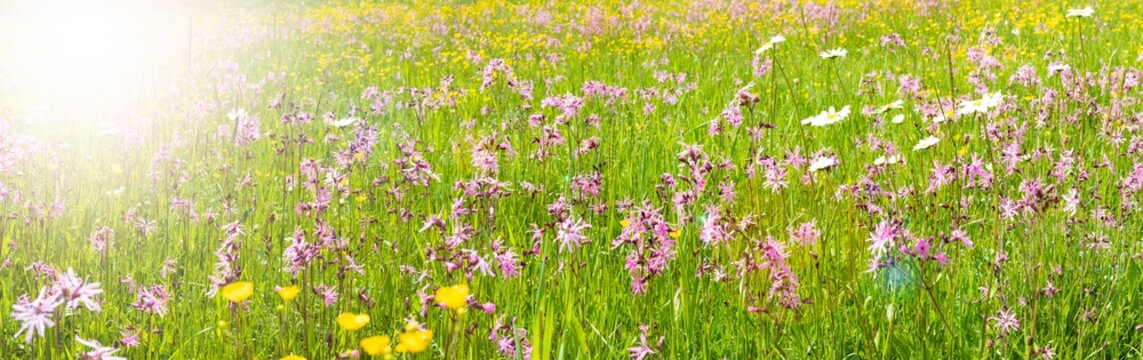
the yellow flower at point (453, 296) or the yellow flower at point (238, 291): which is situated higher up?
the yellow flower at point (453, 296)

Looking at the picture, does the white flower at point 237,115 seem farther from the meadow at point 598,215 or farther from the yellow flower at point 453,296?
the yellow flower at point 453,296

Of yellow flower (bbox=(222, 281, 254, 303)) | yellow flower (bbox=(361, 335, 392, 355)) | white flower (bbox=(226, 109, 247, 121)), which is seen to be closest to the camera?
yellow flower (bbox=(361, 335, 392, 355))

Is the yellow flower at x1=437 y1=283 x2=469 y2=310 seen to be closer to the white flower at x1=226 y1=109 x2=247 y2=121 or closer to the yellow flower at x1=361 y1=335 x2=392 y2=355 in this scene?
the yellow flower at x1=361 y1=335 x2=392 y2=355

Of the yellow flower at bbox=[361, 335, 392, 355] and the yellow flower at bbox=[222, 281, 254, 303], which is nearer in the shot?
the yellow flower at bbox=[361, 335, 392, 355]

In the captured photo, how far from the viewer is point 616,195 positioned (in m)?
3.44

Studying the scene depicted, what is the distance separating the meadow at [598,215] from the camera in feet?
6.36

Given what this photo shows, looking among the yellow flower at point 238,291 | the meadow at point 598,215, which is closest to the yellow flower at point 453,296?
the meadow at point 598,215

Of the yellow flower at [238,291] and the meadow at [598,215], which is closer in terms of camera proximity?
the yellow flower at [238,291]

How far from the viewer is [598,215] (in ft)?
8.97

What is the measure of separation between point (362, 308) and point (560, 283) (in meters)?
0.52

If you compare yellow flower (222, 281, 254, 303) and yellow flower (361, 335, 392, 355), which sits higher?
yellow flower (361, 335, 392, 355)

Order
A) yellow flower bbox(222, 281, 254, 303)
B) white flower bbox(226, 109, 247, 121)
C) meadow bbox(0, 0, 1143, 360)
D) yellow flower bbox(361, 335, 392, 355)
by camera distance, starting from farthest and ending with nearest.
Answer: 1. white flower bbox(226, 109, 247, 121)
2. meadow bbox(0, 0, 1143, 360)
3. yellow flower bbox(222, 281, 254, 303)
4. yellow flower bbox(361, 335, 392, 355)

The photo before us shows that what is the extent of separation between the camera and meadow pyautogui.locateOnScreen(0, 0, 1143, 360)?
6.36ft

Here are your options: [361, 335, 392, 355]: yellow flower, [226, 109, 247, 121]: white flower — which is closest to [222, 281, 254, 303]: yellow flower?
[361, 335, 392, 355]: yellow flower
